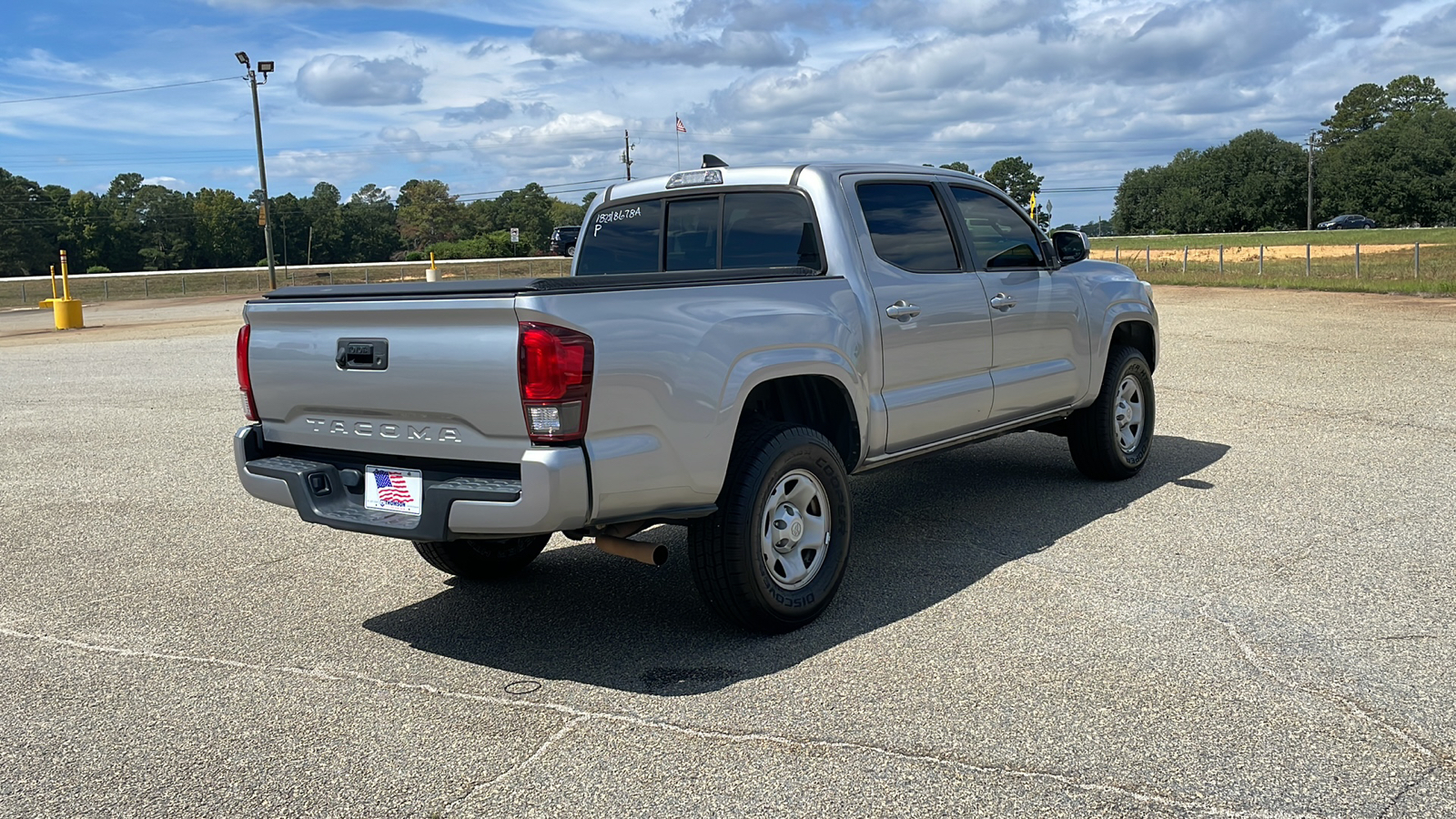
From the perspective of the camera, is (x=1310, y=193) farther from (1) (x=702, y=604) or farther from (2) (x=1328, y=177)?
(1) (x=702, y=604)

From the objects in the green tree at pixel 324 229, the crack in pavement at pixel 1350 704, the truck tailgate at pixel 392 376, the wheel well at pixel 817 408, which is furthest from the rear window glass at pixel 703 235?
the green tree at pixel 324 229

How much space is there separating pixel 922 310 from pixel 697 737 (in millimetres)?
2622

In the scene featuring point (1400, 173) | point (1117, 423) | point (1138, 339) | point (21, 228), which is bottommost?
point (1117, 423)

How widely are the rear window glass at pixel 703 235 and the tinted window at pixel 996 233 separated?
1.24 meters

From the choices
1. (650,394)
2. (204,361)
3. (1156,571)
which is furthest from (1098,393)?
(204,361)

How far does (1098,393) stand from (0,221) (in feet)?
321

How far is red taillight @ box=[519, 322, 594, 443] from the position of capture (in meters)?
3.92

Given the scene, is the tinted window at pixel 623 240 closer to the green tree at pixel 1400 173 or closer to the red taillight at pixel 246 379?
the red taillight at pixel 246 379

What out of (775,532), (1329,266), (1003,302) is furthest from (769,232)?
(1329,266)

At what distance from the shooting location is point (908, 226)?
589 centimetres

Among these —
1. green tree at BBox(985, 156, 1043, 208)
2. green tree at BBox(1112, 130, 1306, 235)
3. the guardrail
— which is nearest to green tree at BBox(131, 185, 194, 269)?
the guardrail

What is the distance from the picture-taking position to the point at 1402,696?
3.97 metres

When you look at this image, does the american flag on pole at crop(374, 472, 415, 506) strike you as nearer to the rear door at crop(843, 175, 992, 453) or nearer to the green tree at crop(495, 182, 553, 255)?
the rear door at crop(843, 175, 992, 453)

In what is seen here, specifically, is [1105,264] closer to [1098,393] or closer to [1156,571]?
[1098,393]
